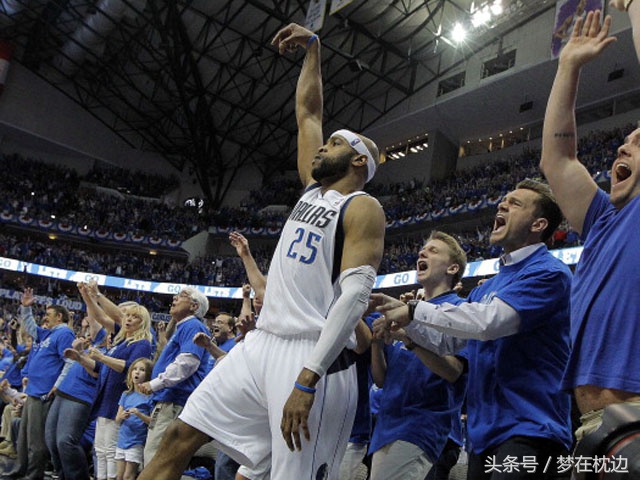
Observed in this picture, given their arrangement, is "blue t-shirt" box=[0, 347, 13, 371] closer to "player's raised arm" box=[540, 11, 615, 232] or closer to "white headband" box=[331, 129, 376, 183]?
"white headband" box=[331, 129, 376, 183]

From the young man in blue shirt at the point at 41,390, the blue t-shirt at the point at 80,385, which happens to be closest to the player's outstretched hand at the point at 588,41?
the blue t-shirt at the point at 80,385

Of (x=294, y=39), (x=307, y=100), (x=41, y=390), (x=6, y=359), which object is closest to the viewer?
(x=307, y=100)

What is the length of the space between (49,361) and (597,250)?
6628 mm

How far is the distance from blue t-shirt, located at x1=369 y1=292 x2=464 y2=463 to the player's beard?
1057 millimetres

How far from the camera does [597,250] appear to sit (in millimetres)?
1931

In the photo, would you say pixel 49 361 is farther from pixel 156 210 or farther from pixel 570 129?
pixel 156 210

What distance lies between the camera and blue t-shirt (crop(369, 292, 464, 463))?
127 inches

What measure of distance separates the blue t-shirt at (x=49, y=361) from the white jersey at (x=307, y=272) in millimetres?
5026

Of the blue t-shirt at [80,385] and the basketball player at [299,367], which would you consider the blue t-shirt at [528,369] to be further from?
the blue t-shirt at [80,385]

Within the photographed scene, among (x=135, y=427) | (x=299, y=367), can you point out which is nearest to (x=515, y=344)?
(x=299, y=367)

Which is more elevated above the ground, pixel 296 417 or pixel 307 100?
pixel 307 100

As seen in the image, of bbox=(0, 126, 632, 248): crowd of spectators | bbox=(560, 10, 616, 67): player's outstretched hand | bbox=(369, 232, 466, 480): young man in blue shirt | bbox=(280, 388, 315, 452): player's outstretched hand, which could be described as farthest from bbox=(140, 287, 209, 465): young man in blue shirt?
bbox=(0, 126, 632, 248): crowd of spectators

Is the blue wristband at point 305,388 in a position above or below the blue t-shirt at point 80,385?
above

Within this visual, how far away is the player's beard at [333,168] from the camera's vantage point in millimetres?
3145
